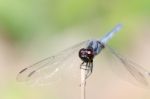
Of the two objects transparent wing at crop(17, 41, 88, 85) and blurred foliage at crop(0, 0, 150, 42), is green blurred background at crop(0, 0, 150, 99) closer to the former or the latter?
blurred foliage at crop(0, 0, 150, 42)

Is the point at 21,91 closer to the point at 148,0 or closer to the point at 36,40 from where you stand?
the point at 36,40

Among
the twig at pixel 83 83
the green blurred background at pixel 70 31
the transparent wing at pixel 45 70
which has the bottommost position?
the twig at pixel 83 83

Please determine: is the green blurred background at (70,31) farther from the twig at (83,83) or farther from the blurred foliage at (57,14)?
the twig at (83,83)

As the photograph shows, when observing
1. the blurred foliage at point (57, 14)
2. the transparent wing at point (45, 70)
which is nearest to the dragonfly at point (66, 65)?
the transparent wing at point (45, 70)

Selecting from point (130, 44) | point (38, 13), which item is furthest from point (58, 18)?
point (130, 44)

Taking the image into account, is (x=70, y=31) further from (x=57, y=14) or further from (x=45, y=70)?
(x=45, y=70)

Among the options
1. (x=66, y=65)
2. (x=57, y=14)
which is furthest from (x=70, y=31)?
(x=66, y=65)
